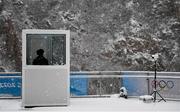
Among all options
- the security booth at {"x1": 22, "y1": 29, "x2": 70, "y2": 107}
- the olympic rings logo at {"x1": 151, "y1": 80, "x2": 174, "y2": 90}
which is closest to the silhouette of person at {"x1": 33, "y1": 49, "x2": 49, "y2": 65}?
the security booth at {"x1": 22, "y1": 29, "x2": 70, "y2": 107}

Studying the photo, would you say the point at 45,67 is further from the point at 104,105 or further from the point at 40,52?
the point at 104,105

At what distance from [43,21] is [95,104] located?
17148 mm

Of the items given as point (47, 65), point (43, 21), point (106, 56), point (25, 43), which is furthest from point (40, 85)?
point (43, 21)

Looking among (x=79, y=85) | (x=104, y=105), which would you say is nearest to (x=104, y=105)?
(x=104, y=105)

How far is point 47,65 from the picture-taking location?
11172 mm

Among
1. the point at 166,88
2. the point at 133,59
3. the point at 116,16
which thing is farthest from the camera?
the point at 116,16

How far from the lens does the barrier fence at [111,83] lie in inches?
496

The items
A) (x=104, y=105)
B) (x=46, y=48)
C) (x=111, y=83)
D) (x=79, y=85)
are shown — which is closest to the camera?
(x=46, y=48)

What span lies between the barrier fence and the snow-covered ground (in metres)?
0.36

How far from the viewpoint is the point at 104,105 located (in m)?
11.6

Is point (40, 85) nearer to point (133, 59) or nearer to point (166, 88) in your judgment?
point (166, 88)

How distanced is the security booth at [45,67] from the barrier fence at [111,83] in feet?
5.65

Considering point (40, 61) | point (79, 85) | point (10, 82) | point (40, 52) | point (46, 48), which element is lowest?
point (79, 85)

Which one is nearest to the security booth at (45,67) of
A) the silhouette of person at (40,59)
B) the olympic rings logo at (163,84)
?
the silhouette of person at (40,59)
